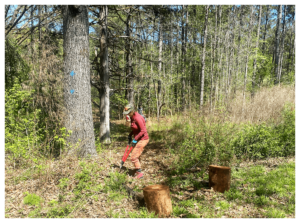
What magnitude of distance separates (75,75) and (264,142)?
625 cm

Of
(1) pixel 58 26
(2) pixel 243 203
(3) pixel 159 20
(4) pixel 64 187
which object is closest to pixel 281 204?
(2) pixel 243 203

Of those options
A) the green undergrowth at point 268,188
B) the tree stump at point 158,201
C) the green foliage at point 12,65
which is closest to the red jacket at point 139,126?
the tree stump at point 158,201

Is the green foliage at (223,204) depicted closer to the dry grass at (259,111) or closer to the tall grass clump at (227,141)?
the tall grass clump at (227,141)

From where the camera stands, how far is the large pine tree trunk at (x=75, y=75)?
5.80 m

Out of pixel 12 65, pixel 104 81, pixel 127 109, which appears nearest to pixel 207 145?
pixel 127 109

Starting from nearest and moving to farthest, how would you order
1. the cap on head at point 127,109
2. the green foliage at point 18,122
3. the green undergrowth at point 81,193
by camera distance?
the green undergrowth at point 81,193, the green foliage at point 18,122, the cap on head at point 127,109

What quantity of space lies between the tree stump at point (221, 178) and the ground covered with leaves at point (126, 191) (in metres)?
0.15

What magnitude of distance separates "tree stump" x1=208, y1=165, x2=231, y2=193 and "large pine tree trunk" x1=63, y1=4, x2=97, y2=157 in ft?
12.1

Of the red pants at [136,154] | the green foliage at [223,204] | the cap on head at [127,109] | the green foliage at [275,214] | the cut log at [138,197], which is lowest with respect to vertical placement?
the green foliage at [223,204]

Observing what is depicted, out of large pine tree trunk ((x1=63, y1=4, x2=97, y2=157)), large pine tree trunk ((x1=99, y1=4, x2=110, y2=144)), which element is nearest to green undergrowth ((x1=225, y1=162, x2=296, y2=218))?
large pine tree trunk ((x1=63, y1=4, x2=97, y2=157))

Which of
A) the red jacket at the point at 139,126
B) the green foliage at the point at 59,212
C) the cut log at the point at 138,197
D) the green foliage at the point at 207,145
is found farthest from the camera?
the green foliage at the point at 207,145

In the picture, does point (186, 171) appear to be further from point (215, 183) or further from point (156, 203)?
point (156, 203)

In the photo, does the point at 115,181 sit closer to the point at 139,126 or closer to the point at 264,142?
the point at 139,126

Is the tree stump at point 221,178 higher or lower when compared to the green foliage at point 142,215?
higher
